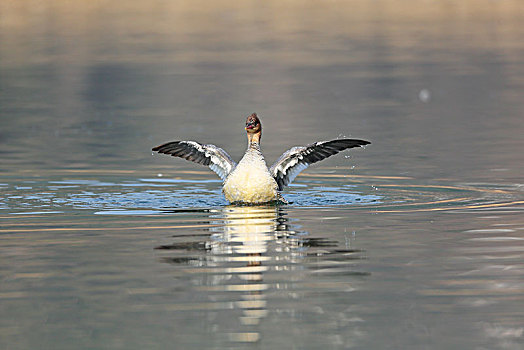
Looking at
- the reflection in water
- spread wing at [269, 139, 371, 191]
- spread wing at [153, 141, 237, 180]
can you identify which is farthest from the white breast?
the reflection in water

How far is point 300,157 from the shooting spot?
16359 mm

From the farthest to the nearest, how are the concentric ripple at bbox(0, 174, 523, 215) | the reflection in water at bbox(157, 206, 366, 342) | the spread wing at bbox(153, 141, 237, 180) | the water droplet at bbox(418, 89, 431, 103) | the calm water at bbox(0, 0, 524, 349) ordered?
the water droplet at bbox(418, 89, 431, 103), the spread wing at bbox(153, 141, 237, 180), the concentric ripple at bbox(0, 174, 523, 215), the reflection in water at bbox(157, 206, 366, 342), the calm water at bbox(0, 0, 524, 349)

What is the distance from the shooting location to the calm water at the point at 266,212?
30.5ft

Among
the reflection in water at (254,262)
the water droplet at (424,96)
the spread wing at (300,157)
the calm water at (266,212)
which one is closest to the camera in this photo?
the calm water at (266,212)

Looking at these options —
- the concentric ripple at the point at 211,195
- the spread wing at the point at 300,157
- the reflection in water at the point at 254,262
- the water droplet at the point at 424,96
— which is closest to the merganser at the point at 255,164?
the spread wing at the point at 300,157

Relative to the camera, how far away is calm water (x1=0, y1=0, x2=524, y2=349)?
9.30 m

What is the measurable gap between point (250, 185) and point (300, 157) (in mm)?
1061

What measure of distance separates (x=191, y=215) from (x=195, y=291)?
4.38 meters

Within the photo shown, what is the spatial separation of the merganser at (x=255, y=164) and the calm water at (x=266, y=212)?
0.95ft

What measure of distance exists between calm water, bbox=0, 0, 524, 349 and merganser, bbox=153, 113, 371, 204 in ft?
0.95

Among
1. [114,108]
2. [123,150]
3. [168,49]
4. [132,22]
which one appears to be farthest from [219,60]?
[132,22]

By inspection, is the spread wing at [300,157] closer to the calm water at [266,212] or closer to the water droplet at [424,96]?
the calm water at [266,212]

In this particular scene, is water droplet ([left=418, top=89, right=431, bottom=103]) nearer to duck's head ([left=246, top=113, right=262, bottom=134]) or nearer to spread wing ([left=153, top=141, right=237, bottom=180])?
spread wing ([left=153, top=141, right=237, bottom=180])

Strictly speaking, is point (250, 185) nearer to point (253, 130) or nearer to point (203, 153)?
point (253, 130)
